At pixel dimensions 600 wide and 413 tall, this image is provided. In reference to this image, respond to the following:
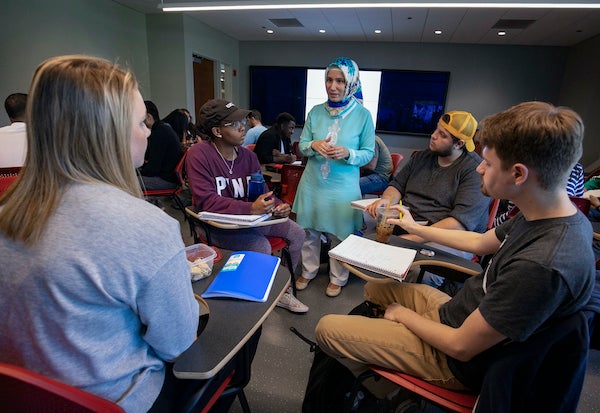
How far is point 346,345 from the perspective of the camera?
109cm

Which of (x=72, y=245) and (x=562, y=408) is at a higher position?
(x=72, y=245)

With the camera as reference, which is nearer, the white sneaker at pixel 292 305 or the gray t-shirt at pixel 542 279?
the gray t-shirt at pixel 542 279

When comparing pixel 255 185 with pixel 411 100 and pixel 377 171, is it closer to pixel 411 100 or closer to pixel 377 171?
pixel 377 171

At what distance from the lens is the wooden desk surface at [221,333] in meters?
0.74

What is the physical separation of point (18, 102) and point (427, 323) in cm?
306

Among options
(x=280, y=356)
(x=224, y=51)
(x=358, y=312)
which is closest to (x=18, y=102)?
(x=280, y=356)

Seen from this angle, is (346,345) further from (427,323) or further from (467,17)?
(467,17)

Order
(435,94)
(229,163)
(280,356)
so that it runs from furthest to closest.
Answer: (435,94), (229,163), (280,356)

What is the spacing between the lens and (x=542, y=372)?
784 millimetres

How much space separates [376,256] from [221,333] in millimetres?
705

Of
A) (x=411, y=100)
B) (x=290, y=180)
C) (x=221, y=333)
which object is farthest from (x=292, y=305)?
(x=411, y=100)

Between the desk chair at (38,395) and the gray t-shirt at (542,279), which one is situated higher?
the gray t-shirt at (542,279)

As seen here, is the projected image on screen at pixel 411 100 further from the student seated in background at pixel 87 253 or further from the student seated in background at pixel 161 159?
the student seated in background at pixel 87 253

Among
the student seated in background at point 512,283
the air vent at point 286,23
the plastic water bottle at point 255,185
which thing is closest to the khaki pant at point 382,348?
the student seated in background at point 512,283
